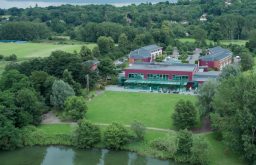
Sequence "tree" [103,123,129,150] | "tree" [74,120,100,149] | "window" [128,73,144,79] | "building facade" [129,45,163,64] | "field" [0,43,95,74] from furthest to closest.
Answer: "field" [0,43,95,74], "building facade" [129,45,163,64], "window" [128,73,144,79], "tree" [74,120,100,149], "tree" [103,123,129,150]

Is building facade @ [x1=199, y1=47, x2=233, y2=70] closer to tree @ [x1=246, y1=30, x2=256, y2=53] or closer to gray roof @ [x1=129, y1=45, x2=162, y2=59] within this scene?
gray roof @ [x1=129, y1=45, x2=162, y2=59]

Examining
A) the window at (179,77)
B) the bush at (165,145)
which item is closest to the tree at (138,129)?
the bush at (165,145)

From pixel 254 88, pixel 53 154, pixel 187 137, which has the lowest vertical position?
pixel 53 154

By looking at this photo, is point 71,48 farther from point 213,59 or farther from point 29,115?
point 29,115

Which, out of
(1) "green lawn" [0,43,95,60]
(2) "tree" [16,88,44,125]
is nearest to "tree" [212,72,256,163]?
(2) "tree" [16,88,44,125]

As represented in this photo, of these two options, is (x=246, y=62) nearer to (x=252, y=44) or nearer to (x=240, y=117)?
(x=252, y=44)

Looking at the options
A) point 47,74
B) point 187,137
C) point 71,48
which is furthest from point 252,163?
point 71,48
